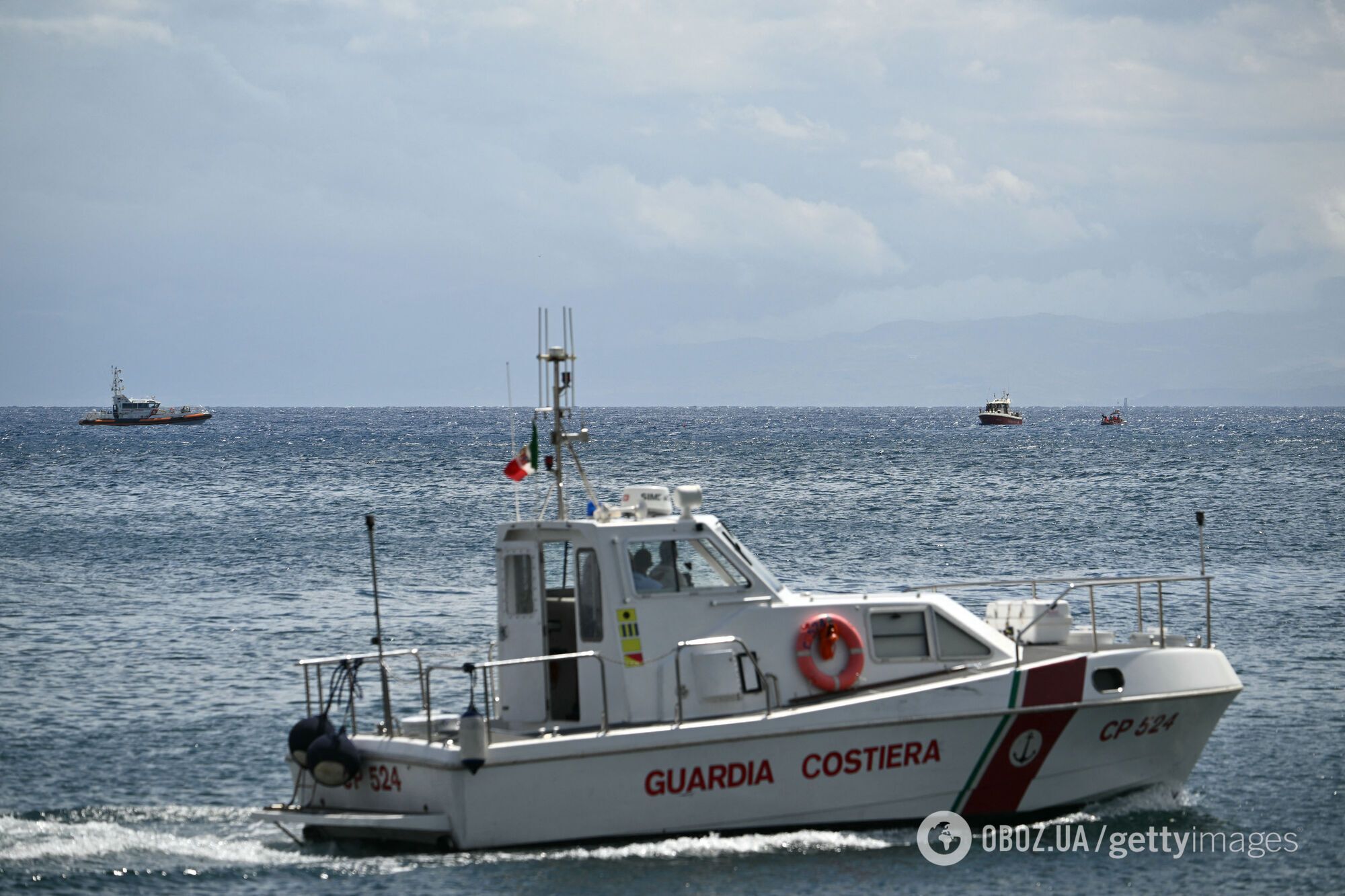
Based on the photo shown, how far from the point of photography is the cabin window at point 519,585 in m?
13.9

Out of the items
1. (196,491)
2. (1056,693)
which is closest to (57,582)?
(1056,693)

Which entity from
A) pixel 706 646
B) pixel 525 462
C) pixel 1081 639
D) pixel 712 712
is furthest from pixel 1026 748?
pixel 525 462

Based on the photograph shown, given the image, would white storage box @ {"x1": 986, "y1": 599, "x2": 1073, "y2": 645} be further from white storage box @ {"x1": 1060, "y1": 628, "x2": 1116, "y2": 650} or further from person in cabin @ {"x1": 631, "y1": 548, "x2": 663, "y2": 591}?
person in cabin @ {"x1": 631, "y1": 548, "x2": 663, "y2": 591}

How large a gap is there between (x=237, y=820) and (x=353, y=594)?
16004 millimetres

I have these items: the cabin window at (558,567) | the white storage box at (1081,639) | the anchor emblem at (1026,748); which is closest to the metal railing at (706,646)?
the cabin window at (558,567)

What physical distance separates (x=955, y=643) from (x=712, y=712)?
2372 millimetres

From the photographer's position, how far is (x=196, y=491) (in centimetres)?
6462

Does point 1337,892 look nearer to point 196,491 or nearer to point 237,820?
point 237,820

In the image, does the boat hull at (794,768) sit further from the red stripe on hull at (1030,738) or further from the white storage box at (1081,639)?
the white storage box at (1081,639)

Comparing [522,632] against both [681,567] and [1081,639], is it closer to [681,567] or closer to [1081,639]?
[681,567]

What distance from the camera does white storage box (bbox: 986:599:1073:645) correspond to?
14.7 meters

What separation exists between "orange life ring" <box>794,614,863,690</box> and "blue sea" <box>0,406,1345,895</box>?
4.30 ft

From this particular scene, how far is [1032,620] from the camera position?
14.5 meters

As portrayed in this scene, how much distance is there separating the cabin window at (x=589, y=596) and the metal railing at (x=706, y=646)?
762 millimetres
